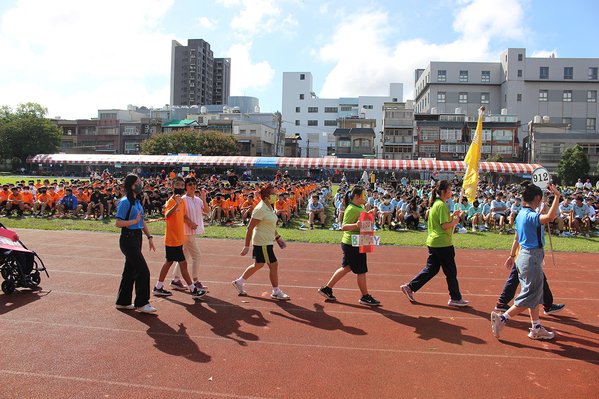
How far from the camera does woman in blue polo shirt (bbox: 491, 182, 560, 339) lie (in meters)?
4.62

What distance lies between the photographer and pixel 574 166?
45031 millimetres

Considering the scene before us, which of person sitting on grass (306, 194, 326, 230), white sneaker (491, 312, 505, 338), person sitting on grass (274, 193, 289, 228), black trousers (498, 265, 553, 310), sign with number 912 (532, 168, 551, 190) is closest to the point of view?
white sneaker (491, 312, 505, 338)

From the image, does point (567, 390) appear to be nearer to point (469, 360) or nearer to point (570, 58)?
point (469, 360)

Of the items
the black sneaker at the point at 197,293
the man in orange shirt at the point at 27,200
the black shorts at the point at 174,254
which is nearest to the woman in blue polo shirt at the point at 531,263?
the black sneaker at the point at 197,293

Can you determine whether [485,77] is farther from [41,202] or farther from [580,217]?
[41,202]

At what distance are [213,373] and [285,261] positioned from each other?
5.25 meters

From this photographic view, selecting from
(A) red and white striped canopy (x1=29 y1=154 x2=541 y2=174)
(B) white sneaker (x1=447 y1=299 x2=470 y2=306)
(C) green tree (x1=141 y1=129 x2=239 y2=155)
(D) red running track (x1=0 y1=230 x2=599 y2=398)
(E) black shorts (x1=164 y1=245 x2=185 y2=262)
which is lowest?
(D) red running track (x1=0 y1=230 x2=599 y2=398)

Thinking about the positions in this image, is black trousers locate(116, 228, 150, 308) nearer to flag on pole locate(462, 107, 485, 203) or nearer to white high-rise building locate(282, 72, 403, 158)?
flag on pole locate(462, 107, 485, 203)

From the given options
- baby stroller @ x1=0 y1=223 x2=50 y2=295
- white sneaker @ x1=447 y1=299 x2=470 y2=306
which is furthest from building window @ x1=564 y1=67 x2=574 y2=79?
baby stroller @ x1=0 y1=223 x2=50 y2=295

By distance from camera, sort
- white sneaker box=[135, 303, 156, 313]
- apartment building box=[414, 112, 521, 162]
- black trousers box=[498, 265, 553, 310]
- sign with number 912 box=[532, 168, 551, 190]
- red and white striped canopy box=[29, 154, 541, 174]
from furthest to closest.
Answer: apartment building box=[414, 112, 521, 162]
red and white striped canopy box=[29, 154, 541, 174]
sign with number 912 box=[532, 168, 551, 190]
black trousers box=[498, 265, 553, 310]
white sneaker box=[135, 303, 156, 313]

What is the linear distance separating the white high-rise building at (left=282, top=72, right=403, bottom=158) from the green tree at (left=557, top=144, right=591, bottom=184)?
3996 cm

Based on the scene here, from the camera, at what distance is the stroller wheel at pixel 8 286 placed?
238 inches

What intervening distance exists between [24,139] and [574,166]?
76224 millimetres

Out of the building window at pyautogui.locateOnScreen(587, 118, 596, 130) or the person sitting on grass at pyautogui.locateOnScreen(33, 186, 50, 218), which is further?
the building window at pyautogui.locateOnScreen(587, 118, 596, 130)
